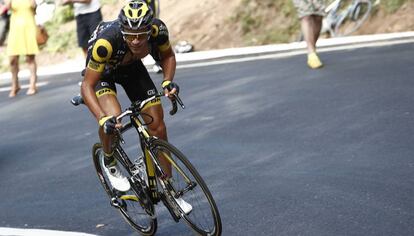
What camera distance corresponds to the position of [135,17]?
231 inches

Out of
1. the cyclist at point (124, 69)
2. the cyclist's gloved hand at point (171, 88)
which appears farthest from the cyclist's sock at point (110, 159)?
the cyclist's gloved hand at point (171, 88)

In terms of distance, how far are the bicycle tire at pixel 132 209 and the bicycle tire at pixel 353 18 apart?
10522 millimetres

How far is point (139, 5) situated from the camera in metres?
5.94

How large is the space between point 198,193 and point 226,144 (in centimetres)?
339

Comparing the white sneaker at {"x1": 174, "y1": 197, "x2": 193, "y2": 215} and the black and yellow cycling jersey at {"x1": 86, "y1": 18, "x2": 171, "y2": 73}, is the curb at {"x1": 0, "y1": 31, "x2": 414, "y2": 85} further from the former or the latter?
the white sneaker at {"x1": 174, "y1": 197, "x2": 193, "y2": 215}

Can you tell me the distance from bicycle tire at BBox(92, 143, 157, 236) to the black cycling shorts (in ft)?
1.72

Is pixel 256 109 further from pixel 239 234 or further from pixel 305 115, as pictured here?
pixel 239 234

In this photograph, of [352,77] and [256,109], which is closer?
[256,109]

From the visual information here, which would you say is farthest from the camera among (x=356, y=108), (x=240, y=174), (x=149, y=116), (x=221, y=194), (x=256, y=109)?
(x=256, y=109)

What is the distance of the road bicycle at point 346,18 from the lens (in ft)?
55.1

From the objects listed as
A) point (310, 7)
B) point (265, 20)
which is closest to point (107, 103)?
point (310, 7)

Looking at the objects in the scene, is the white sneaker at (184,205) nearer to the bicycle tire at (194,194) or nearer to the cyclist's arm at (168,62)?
the bicycle tire at (194,194)

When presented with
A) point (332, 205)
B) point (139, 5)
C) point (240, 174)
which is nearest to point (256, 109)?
point (240, 174)

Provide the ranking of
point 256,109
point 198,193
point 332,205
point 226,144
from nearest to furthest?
point 198,193 < point 332,205 < point 226,144 < point 256,109
